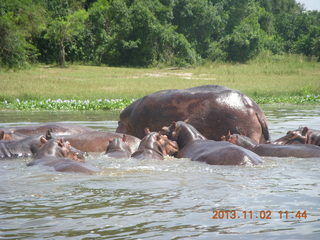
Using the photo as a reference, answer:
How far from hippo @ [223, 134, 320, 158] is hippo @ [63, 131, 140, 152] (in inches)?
52.7

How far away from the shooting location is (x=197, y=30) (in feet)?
166

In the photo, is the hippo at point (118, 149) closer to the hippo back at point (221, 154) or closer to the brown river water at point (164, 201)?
the brown river water at point (164, 201)

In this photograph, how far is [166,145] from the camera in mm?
7012

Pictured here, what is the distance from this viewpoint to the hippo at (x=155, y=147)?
6516mm

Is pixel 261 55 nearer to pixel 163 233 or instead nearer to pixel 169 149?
pixel 169 149

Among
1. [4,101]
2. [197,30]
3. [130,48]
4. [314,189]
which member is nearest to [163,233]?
[314,189]

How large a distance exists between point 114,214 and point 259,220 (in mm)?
956

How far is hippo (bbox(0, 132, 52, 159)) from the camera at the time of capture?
7.06 meters

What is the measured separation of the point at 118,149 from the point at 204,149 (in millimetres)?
1119

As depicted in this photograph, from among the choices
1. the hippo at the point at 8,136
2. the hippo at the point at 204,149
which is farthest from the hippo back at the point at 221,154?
the hippo at the point at 8,136

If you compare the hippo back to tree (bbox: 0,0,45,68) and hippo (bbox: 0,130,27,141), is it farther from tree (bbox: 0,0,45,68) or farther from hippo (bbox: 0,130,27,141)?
tree (bbox: 0,0,45,68)

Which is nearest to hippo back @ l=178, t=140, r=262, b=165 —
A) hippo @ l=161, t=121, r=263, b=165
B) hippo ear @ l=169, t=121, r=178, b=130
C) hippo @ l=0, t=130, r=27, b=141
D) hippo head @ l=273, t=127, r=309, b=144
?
hippo @ l=161, t=121, r=263, b=165

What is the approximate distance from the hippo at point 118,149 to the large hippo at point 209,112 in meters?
0.74
